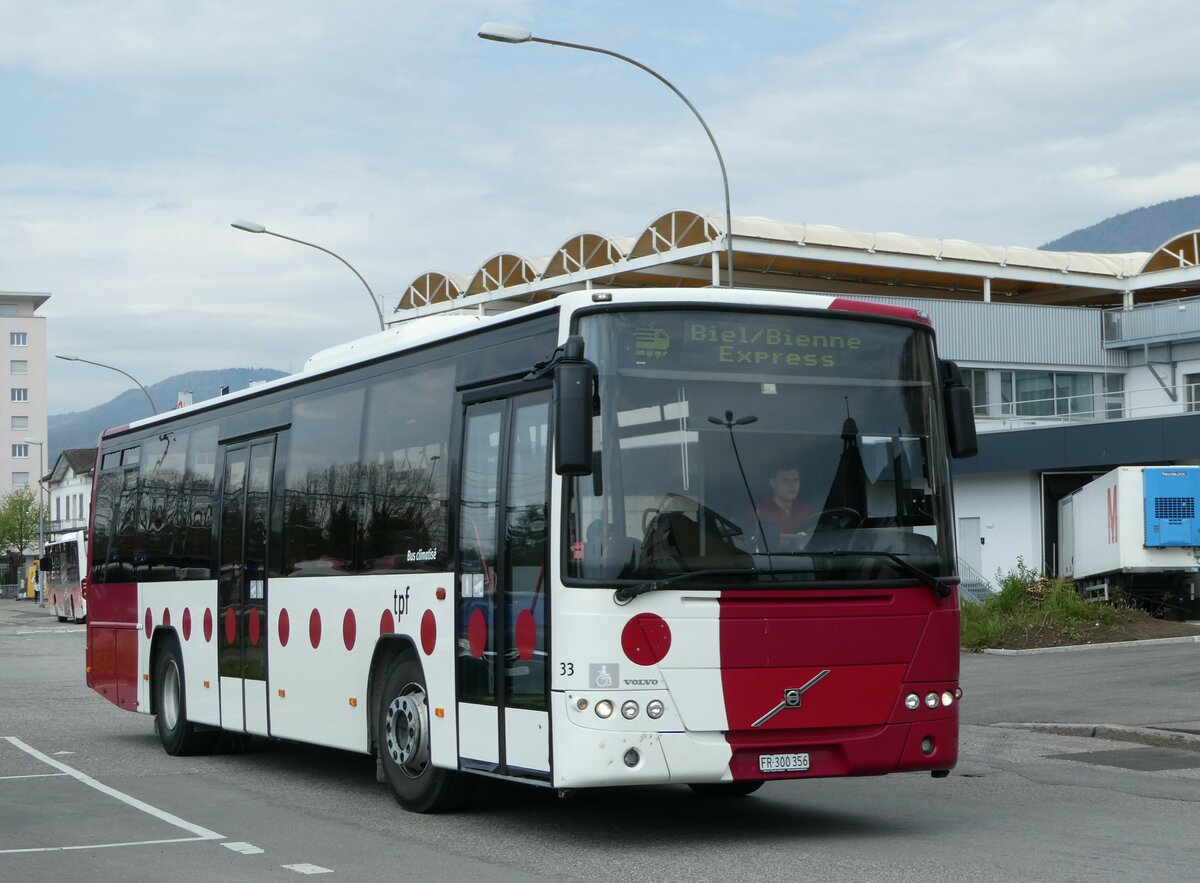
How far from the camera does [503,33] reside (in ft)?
70.5

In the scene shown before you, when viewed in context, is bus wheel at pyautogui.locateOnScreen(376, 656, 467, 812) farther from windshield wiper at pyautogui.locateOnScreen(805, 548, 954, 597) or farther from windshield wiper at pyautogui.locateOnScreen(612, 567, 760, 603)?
windshield wiper at pyautogui.locateOnScreen(805, 548, 954, 597)

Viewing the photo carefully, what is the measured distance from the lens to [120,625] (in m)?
17.6

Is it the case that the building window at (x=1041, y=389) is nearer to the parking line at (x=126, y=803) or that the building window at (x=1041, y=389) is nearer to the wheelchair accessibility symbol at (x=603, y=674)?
the parking line at (x=126, y=803)

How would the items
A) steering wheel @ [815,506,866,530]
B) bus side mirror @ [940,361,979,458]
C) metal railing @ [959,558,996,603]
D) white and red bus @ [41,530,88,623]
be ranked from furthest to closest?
white and red bus @ [41,530,88,623] → metal railing @ [959,558,996,603] → bus side mirror @ [940,361,979,458] → steering wheel @ [815,506,866,530]

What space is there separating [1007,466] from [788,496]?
32758 mm

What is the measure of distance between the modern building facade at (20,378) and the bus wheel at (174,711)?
13499 cm

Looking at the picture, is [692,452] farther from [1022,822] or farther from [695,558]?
[1022,822]

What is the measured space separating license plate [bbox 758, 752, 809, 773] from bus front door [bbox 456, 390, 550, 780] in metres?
1.20

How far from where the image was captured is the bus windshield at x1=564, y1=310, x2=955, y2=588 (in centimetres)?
901

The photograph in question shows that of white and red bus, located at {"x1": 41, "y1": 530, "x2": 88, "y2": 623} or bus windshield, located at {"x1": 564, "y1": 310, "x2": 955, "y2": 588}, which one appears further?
white and red bus, located at {"x1": 41, "y1": 530, "x2": 88, "y2": 623}

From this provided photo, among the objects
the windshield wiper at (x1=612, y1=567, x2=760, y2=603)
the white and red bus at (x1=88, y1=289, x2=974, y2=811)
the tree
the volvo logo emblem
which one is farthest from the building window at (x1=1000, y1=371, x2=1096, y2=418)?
the tree

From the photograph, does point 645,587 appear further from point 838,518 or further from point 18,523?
point 18,523

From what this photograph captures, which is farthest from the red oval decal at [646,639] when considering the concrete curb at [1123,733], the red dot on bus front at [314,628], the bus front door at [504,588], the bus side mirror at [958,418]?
the concrete curb at [1123,733]

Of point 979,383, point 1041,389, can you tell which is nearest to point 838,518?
point 979,383
